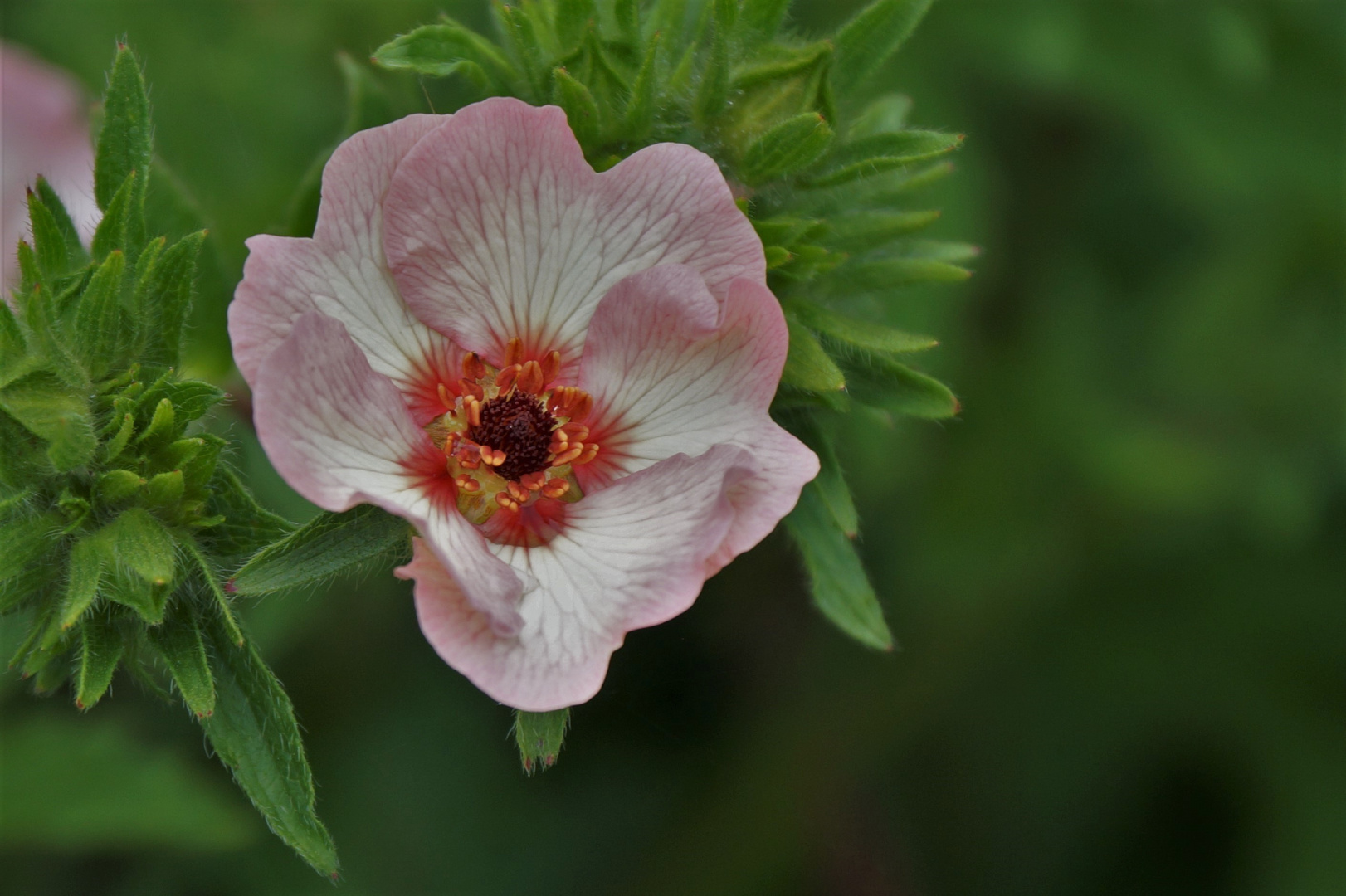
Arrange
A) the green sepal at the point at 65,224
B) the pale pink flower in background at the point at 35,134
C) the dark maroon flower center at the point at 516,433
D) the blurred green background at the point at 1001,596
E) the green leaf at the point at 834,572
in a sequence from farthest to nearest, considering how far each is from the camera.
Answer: the blurred green background at the point at 1001,596
the pale pink flower in background at the point at 35,134
the green leaf at the point at 834,572
the green sepal at the point at 65,224
the dark maroon flower center at the point at 516,433

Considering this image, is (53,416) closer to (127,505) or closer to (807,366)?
(127,505)

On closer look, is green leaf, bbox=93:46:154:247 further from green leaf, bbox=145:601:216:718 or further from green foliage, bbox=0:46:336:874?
green leaf, bbox=145:601:216:718

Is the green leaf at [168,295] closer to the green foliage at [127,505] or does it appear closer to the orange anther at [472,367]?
the green foliage at [127,505]

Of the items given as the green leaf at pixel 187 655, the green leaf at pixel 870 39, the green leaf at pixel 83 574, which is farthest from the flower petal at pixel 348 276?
the green leaf at pixel 870 39

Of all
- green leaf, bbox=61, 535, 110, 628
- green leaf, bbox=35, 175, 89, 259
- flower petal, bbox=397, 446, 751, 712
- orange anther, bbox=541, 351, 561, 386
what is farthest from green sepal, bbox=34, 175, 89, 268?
flower petal, bbox=397, 446, 751, 712

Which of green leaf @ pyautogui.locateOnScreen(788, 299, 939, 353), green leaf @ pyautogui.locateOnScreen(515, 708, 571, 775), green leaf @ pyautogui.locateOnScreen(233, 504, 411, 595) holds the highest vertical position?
green leaf @ pyautogui.locateOnScreen(788, 299, 939, 353)

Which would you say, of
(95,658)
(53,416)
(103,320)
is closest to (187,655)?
(95,658)

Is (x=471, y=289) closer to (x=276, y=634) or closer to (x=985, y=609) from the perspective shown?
(x=276, y=634)
